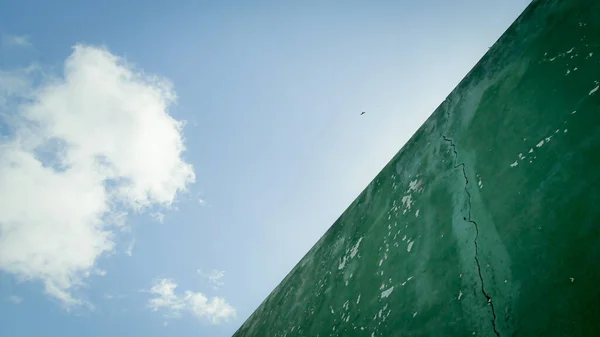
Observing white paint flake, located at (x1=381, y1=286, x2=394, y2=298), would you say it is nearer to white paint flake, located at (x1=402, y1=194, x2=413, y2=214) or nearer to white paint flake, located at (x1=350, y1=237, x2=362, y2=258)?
white paint flake, located at (x1=402, y1=194, x2=413, y2=214)

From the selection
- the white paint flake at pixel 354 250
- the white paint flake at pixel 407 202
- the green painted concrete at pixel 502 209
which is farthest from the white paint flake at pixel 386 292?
the white paint flake at pixel 354 250

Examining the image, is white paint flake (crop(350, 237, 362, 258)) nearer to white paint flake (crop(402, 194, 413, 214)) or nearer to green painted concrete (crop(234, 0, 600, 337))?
green painted concrete (crop(234, 0, 600, 337))

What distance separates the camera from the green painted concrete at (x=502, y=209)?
3.03ft

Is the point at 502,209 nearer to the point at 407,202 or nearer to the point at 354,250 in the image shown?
the point at 407,202

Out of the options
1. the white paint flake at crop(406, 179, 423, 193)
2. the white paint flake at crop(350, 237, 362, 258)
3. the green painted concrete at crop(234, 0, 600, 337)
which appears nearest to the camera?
the green painted concrete at crop(234, 0, 600, 337)

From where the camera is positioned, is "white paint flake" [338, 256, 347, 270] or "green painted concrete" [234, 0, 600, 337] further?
"white paint flake" [338, 256, 347, 270]

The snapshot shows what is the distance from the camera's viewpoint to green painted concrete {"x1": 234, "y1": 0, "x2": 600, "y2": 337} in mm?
923

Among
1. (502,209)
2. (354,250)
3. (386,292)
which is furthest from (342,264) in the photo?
(502,209)

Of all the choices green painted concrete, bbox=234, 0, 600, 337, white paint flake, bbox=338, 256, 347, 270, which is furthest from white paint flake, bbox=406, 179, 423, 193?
white paint flake, bbox=338, 256, 347, 270

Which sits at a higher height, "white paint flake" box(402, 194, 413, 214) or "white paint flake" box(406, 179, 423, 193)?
"white paint flake" box(406, 179, 423, 193)

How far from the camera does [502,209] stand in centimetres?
117

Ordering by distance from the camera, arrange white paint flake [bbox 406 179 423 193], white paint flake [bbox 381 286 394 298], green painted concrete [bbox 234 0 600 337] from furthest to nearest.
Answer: white paint flake [bbox 406 179 423 193] < white paint flake [bbox 381 286 394 298] < green painted concrete [bbox 234 0 600 337]

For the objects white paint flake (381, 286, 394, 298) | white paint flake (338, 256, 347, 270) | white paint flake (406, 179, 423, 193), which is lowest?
white paint flake (381, 286, 394, 298)

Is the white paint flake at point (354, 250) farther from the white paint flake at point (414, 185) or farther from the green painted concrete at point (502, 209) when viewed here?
the white paint flake at point (414, 185)
